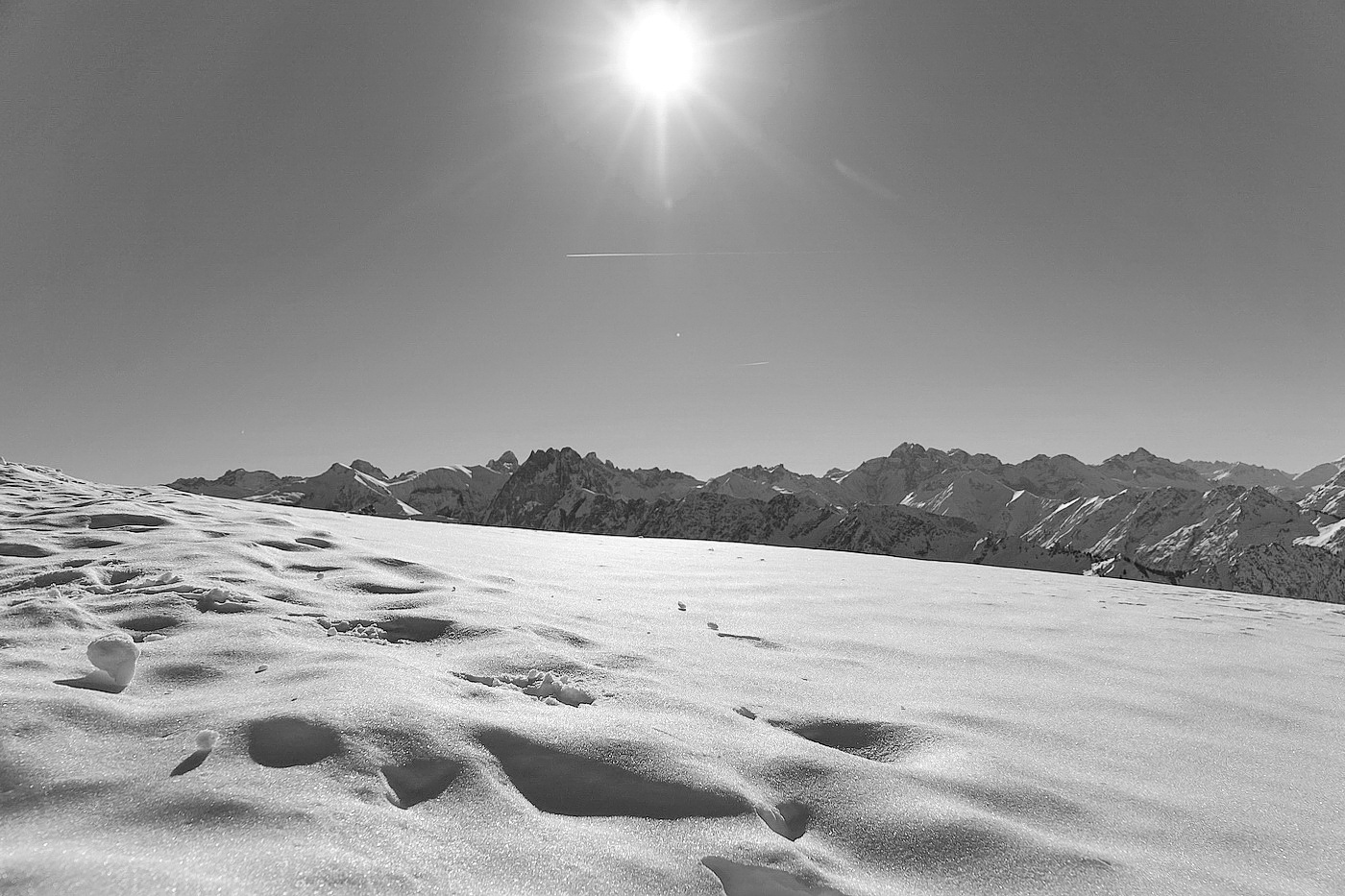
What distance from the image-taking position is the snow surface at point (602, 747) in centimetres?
144

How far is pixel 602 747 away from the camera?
6.53ft

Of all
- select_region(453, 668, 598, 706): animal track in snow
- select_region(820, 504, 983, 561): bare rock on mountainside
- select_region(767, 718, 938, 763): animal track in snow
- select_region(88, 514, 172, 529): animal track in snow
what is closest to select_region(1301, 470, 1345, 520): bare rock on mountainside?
select_region(820, 504, 983, 561): bare rock on mountainside

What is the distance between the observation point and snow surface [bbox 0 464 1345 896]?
144cm

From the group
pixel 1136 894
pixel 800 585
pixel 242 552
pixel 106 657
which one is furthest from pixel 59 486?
pixel 1136 894

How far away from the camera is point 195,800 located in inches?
58.0

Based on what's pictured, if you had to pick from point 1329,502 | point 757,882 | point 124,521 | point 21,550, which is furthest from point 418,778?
point 1329,502

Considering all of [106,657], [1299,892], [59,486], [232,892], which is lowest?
[1299,892]

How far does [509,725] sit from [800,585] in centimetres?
436

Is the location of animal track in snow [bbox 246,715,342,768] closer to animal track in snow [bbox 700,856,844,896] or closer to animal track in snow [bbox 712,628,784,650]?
animal track in snow [bbox 700,856,844,896]

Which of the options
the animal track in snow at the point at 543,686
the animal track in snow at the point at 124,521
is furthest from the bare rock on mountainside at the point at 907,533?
the animal track in snow at the point at 543,686

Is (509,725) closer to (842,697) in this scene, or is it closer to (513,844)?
(513,844)

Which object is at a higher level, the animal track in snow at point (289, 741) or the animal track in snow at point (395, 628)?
the animal track in snow at point (395, 628)

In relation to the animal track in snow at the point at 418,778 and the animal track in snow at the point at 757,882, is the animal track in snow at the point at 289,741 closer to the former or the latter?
the animal track in snow at the point at 418,778

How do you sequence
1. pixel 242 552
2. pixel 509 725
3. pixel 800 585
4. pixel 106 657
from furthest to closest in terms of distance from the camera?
pixel 800 585 < pixel 242 552 < pixel 106 657 < pixel 509 725
